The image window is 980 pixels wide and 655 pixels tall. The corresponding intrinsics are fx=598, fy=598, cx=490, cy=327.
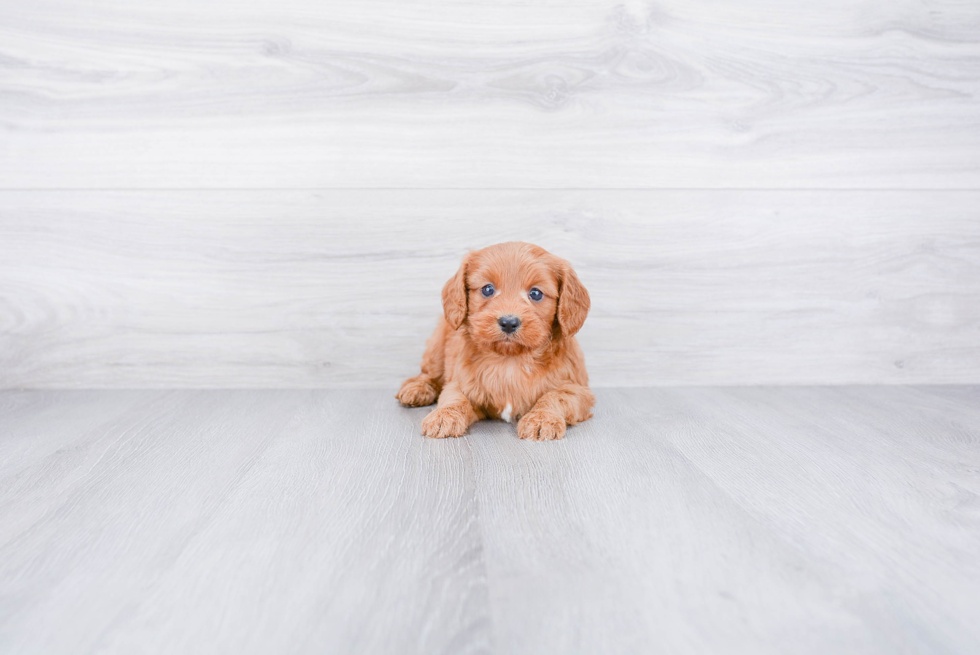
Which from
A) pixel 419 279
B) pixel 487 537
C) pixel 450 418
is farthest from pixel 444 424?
pixel 419 279

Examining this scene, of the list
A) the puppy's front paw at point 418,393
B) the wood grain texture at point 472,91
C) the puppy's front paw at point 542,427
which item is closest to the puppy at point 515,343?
the puppy's front paw at point 542,427

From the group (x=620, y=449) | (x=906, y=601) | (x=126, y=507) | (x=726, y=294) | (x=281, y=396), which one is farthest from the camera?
(x=726, y=294)

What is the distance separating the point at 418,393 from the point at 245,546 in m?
0.91

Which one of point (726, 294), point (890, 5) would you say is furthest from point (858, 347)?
point (890, 5)

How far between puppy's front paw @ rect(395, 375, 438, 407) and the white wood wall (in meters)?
0.25

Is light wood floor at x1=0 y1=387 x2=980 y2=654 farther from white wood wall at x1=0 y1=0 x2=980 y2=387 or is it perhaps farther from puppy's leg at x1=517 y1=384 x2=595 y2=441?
white wood wall at x1=0 y1=0 x2=980 y2=387

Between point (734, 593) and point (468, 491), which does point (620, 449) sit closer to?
point (468, 491)

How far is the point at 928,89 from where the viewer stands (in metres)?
2.06

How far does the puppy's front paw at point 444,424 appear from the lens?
58.3 inches

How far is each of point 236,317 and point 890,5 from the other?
246cm

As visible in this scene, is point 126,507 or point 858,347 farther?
point 858,347

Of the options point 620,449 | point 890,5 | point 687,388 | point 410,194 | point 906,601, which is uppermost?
point 890,5

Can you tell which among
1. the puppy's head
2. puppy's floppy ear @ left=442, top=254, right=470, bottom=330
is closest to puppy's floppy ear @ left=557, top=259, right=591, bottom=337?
the puppy's head

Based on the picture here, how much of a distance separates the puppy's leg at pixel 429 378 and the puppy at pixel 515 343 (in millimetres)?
170
